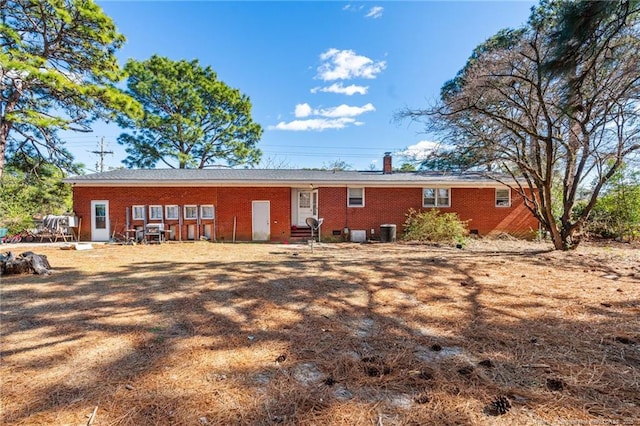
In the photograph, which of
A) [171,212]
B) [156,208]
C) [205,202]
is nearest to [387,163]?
[205,202]

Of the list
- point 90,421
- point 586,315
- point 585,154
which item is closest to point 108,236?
point 90,421

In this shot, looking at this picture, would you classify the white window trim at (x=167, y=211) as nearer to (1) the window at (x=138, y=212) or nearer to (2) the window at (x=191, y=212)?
(2) the window at (x=191, y=212)

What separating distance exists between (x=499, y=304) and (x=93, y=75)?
11.9 metres

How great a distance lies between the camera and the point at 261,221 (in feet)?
46.0

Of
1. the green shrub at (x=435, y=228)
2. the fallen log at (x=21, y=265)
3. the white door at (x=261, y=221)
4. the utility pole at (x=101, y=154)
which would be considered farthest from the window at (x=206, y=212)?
the utility pole at (x=101, y=154)

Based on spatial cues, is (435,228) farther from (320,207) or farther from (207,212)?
(207,212)

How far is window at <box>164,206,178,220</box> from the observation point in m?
13.7

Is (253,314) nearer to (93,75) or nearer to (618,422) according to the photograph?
(618,422)

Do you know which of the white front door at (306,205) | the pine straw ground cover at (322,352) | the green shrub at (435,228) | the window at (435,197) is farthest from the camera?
the white front door at (306,205)

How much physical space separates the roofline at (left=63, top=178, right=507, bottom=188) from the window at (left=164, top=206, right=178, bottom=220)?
3.37 ft

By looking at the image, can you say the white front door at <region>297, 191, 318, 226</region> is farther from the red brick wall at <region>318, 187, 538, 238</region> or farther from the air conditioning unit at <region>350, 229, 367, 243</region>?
the air conditioning unit at <region>350, 229, 367, 243</region>

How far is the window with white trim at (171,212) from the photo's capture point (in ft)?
44.8

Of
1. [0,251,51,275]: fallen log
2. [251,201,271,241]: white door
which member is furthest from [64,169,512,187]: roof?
[0,251,51,275]: fallen log

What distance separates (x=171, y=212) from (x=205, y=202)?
1622 mm
